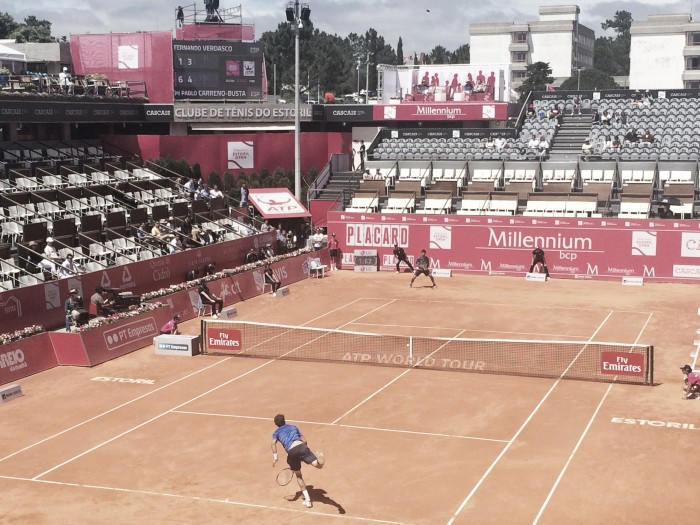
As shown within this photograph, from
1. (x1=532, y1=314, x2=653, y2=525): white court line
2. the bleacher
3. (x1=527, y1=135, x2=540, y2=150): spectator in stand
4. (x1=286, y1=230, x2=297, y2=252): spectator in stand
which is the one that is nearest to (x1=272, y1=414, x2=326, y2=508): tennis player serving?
(x1=532, y1=314, x2=653, y2=525): white court line

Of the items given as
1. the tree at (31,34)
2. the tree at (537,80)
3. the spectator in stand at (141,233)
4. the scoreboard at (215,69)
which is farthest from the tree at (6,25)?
the spectator in stand at (141,233)

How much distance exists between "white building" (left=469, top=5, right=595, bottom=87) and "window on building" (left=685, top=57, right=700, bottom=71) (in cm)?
3365

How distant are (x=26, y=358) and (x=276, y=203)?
26915mm

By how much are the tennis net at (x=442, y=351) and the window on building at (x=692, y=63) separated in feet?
414

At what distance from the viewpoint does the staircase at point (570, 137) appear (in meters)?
59.1

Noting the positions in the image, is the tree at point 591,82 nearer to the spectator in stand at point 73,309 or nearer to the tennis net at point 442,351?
the tennis net at point 442,351

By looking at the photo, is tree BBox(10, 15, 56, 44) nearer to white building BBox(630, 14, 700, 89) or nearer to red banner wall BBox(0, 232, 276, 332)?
white building BBox(630, 14, 700, 89)

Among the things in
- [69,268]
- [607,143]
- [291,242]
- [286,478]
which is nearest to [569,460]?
[286,478]

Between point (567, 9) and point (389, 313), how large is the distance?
16238cm

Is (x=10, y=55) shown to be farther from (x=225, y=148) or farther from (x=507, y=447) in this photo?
(x=507, y=447)

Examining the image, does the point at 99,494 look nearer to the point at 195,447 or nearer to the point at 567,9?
the point at 195,447

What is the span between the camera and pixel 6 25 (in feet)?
519

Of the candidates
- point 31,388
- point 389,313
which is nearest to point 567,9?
point 389,313

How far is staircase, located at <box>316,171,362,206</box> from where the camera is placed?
56.5 meters
